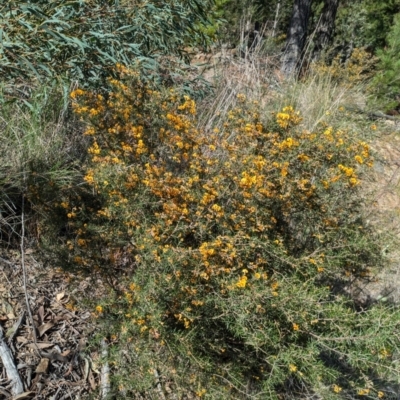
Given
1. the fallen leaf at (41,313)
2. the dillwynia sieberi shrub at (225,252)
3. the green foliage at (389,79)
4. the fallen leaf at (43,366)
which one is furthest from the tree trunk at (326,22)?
the fallen leaf at (43,366)

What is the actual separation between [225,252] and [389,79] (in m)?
5.29

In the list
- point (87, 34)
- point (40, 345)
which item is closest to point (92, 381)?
point (40, 345)

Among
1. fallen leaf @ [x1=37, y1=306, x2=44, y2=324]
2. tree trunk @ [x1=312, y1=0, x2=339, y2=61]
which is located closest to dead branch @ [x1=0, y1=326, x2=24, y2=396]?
fallen leaf @ [x1=37, y1=306, x2=44, y2=324]

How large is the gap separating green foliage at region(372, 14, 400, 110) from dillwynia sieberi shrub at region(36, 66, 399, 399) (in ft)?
12.9

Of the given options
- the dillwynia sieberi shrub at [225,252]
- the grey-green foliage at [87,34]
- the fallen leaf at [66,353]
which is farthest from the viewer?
the grey-green foliage at [87,34]

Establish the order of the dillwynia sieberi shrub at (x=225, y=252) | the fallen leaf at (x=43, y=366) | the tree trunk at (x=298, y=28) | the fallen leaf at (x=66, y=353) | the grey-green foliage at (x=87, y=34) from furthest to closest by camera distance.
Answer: the tree trunk at (x=298, y=28) < the grey-green foliage at (x=87, y=34) < the fallen leaf at (x=66, y=353) < the fallen leaf at (x=43, y=366) < the dillwynia sieberi shrub at (x=225, y=252)

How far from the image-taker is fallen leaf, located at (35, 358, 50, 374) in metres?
2.37

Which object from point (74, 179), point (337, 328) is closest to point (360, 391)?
point (337, 328)

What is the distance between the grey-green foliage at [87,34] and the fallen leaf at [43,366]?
1623 mm

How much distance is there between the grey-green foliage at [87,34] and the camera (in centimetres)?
275

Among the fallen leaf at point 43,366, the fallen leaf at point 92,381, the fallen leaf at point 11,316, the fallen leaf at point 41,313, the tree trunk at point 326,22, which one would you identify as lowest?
the fallen leaf at point 92,381

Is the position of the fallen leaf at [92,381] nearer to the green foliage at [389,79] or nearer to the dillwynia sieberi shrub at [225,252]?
the dillwynia sieberi shrub at [225,252]

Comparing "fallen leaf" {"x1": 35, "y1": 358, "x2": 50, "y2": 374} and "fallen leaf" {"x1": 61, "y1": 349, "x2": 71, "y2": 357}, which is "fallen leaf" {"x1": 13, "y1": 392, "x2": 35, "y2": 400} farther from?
"fallen leaf" {"x1": 61, "y1": 349, "x2": 71, "y2": 357}

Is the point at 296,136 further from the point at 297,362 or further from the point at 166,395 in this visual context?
A: the point at 166,395
